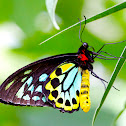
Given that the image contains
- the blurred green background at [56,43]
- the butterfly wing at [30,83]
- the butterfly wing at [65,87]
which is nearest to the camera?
the butterfly wing at [30,83]

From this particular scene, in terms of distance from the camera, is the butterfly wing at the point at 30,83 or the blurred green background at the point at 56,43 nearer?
the butterfly wing at the point at 30,83

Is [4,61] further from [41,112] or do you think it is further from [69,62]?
[69,62]

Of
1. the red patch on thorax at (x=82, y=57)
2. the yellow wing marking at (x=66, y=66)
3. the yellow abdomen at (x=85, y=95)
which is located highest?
the yellow wing marking at (x=66, y=66)

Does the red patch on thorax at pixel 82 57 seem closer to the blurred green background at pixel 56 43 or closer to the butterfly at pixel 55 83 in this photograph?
the butterfly at pixel 55 83

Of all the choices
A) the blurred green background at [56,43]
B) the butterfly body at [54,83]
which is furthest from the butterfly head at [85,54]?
the blurred green background at [56,43]

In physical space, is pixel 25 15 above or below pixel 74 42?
above

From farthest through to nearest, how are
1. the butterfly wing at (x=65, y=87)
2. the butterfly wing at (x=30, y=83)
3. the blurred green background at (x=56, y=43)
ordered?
the blurred green background at (x=56, y=43) < the butterfly wing at (x=65, y=87) < the butterfly wing at (x=30, y=83)

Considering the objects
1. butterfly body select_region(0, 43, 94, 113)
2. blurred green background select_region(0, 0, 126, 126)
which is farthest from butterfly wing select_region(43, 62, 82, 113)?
blurred green background select_region(0, 0, 126, 126)

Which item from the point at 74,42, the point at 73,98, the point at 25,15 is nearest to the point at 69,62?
the point at 73,98
